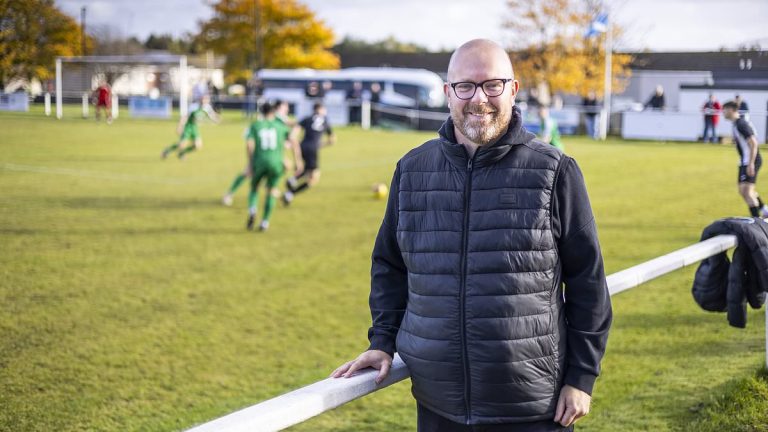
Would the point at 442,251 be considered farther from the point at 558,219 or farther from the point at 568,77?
the point at 568,77

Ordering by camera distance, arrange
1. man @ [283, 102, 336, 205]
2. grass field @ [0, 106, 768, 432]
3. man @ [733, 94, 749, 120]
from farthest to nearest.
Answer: man @ [283, 102, 336, 205] < man @ [733, 94, 749, 120] < grass field @ [0, 106, 768, 432]

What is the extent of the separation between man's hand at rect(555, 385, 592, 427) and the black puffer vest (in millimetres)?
28

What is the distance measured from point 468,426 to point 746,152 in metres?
6.91

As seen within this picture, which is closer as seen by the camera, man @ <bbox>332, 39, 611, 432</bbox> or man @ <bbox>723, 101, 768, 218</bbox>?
man @ <bbox>332, 39, 611, 432</bbox>

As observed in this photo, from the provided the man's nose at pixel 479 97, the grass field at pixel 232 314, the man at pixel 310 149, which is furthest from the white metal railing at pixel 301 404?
the man at pixel 310 149

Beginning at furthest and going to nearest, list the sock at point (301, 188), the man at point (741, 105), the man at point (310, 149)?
1. the man at point (310, 149)
2. the sock at point (301, 188)
3. the man at point (741, 105)

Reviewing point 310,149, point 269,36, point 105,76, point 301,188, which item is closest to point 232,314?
point 301,188

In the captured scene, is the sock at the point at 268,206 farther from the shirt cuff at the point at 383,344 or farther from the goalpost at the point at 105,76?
the goalpost at the point at 105,76

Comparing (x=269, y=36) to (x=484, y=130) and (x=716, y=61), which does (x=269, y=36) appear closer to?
(x=716, y=61)

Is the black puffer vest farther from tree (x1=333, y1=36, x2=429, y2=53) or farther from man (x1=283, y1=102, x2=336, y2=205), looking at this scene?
tree (x1=333, y1=36, x2=429, y2=53)

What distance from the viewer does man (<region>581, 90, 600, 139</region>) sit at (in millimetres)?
33287

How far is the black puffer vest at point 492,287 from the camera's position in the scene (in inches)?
97.8

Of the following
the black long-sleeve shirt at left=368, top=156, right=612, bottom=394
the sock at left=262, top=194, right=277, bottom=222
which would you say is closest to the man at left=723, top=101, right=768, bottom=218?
the black long-sleeve shirt at left=368, top=156, right=612, bottom=394

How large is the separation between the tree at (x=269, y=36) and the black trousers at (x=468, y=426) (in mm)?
59907
